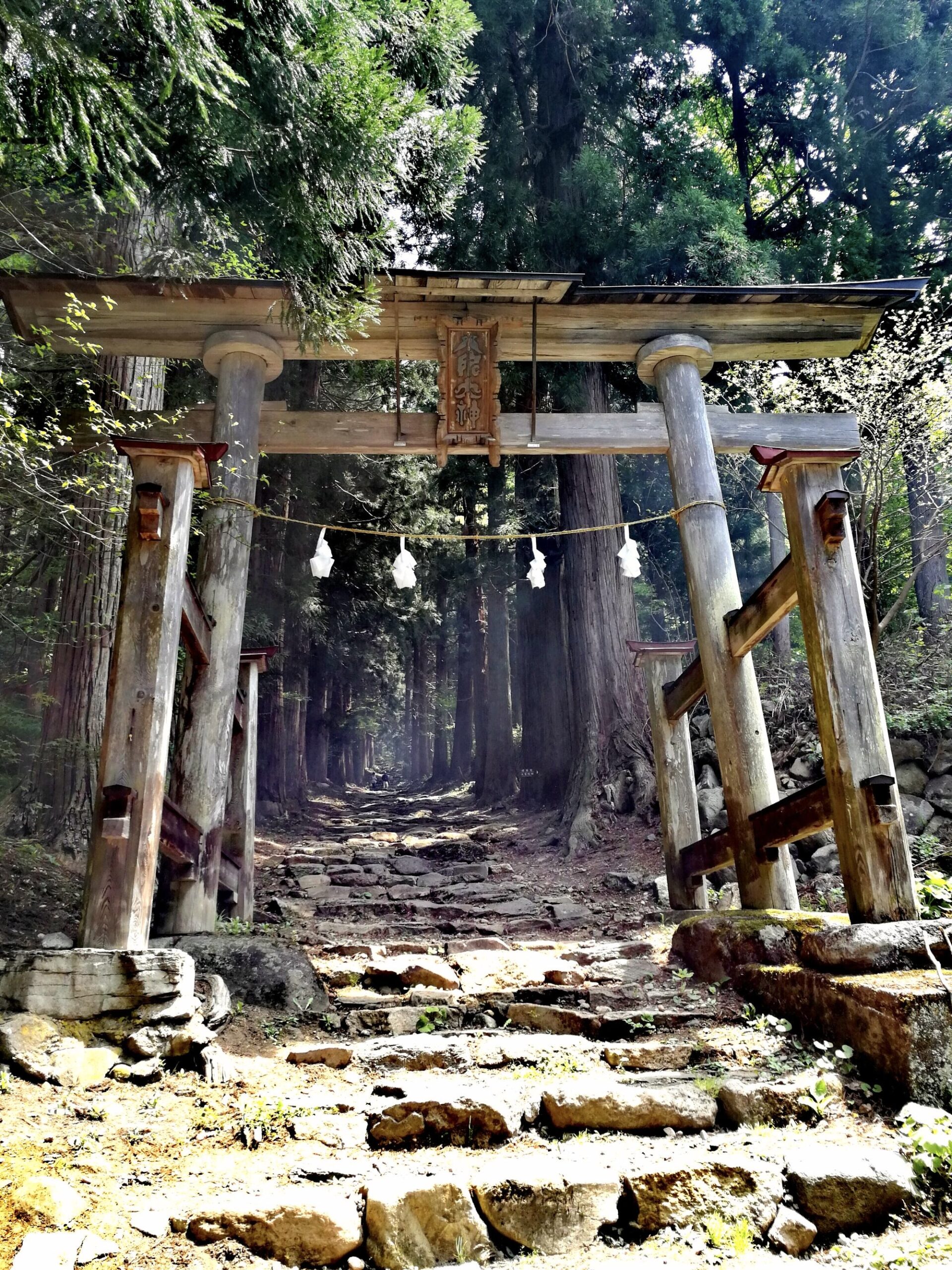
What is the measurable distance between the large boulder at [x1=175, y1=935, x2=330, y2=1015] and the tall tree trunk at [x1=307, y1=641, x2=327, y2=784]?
1424 cm

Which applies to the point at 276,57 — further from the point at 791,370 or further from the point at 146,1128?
the point at 791,370

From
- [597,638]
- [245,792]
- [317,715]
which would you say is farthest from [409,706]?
[245,792]

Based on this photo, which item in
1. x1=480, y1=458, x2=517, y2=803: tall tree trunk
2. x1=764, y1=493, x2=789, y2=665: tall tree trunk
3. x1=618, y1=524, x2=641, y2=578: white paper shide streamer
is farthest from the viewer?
x1=480, y1=458, x2=517, y2=803: tall tree trunk

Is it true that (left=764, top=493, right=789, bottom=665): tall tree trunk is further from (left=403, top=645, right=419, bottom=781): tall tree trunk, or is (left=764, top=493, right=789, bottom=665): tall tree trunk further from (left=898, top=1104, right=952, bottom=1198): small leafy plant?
(left=403, top=645, right=419, bottom=781): tall tree trunk

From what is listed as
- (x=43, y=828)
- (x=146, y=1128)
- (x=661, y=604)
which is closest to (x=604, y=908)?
(x=43, y=828)

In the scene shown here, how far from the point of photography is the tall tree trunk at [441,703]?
77.3 ft

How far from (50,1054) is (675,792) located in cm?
473

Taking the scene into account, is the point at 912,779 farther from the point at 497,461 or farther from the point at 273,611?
the point at 273,611

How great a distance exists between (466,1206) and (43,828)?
17.1 ft

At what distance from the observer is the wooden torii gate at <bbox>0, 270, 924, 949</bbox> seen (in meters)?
3.74

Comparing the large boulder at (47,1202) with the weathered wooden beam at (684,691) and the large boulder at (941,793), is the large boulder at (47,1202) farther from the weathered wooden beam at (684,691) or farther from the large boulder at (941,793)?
the large boulder at (941,793)

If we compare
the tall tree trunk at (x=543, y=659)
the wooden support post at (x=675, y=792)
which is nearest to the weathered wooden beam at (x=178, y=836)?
the wooden support post at (x=675, y=792)

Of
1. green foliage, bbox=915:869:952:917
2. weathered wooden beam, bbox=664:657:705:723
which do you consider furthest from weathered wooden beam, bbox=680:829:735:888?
green foliage, bbox=915:869:952:917

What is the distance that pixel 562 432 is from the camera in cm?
680
